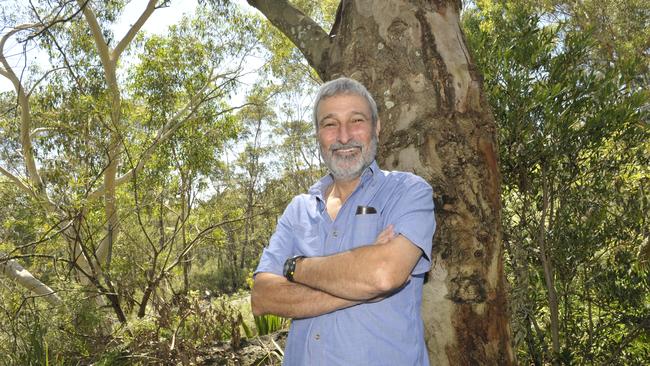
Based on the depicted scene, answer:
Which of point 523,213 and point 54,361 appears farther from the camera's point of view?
point 54,361

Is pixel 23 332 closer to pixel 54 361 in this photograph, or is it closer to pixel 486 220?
pixel 54 361

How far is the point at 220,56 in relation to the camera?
42.4 ft

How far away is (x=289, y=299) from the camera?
69.6 inches

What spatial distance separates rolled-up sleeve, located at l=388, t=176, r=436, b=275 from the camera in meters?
1.69

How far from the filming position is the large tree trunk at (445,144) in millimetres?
2225

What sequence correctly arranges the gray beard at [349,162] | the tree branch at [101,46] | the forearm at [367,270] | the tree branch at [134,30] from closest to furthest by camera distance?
1. the forearm at [367,270]
2. the gray beard at [349,162]
3. the tree branch at [101,46]
4. the tree branch at [134,30]

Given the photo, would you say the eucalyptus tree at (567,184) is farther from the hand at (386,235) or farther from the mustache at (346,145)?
the hand at (386,235)

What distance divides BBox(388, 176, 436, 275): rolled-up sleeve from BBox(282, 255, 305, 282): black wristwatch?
321 mm

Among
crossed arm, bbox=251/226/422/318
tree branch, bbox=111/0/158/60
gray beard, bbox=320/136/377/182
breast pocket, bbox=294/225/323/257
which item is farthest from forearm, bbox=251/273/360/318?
tree branch, bbox=111/0/158/60

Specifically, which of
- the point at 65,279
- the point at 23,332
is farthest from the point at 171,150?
the point at 23,332

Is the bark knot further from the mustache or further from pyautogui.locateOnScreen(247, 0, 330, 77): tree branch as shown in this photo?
pyautogui.locateOnScreen(247, 0, 330, 77): tree branch

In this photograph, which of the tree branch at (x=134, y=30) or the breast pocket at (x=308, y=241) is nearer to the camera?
the breast pocket at (x=308, y=241)

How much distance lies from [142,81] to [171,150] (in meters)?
1.45

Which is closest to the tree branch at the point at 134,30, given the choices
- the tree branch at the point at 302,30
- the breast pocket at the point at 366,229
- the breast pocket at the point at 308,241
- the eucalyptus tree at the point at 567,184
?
the tree branch at the point at 302,30
